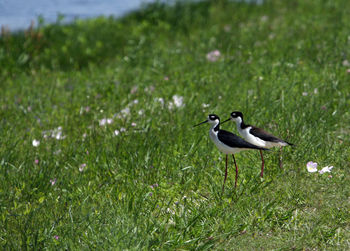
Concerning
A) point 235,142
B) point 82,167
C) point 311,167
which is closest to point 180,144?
point 82,167

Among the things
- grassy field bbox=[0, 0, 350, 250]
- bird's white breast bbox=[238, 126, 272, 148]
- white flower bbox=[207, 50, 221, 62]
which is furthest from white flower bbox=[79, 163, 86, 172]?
white flower bbox=[207, 50, 221, 62]

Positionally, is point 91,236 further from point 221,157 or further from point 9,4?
point 9,4

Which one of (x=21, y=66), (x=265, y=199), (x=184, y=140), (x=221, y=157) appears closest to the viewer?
(x=265, y=199)

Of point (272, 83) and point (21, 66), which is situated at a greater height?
point (272, 83)

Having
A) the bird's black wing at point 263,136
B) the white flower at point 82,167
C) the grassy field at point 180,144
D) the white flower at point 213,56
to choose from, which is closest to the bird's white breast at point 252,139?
the bird's black wing at point 263,136

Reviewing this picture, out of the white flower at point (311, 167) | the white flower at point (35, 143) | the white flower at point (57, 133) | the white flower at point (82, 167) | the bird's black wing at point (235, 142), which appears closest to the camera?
the bird's black wing at point (235, 142)

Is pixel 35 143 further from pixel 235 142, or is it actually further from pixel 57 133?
pixel 235 142

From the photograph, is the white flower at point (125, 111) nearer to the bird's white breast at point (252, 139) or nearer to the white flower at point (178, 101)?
the white flower at point (178, 101)

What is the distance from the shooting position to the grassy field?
346 cm

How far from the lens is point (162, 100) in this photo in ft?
19.9

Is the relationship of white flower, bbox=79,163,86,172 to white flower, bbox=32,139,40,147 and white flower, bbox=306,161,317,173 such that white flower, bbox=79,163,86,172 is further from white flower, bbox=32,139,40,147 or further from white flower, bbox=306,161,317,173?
white flower, bbox=306,161,317,173

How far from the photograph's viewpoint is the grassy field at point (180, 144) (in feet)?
11.3

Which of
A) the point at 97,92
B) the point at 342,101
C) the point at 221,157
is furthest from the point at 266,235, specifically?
the point at 97,92

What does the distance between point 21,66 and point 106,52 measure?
1558 mm
